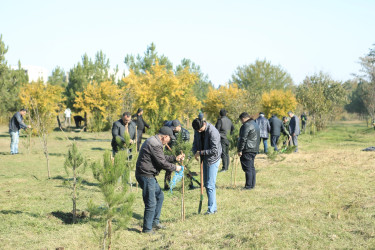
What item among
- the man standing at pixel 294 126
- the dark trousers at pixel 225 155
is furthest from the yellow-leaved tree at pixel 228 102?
the dark trousers at pixel 225 155

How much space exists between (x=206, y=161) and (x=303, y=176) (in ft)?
15.9

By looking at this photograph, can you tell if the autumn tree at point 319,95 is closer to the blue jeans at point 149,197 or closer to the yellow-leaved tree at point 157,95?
the yellow-leaved tree at point 157,95

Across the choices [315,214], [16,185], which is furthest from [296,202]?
[16,185]

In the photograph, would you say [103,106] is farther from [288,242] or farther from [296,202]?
[288,242]

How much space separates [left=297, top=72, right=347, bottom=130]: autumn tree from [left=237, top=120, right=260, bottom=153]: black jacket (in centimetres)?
1783

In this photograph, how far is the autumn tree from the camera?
26.8m

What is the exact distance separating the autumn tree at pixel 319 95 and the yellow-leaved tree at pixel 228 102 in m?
4.26

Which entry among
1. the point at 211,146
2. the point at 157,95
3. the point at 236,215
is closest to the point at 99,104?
the point at 157,95

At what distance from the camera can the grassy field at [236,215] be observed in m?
5.57

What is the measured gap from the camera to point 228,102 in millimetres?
31328

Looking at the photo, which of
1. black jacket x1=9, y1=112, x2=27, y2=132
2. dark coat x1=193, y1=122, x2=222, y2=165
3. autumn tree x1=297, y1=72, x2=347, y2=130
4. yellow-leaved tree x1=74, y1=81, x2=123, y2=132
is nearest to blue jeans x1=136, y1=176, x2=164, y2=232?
dark coat x1=193, y1=122, x2=222, y2=165

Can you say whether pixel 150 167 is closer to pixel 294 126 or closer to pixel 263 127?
pixel 263 127

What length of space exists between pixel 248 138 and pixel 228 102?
22608mm

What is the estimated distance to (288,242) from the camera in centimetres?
538
